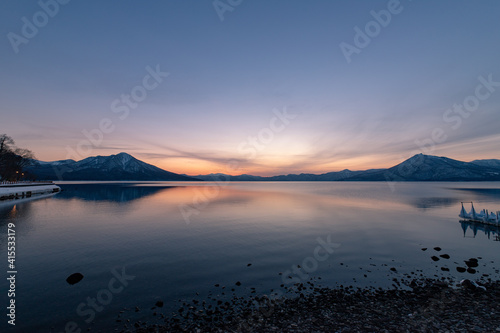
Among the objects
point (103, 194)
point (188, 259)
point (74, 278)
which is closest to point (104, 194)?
point (103, 194)

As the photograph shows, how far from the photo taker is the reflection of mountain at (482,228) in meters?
34.7

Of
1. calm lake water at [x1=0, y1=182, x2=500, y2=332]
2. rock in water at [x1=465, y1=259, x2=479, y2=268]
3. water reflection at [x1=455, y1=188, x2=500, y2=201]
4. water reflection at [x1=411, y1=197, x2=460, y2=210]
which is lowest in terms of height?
calm lake water at [x1=0, y1=182, x2=500, y2=332]

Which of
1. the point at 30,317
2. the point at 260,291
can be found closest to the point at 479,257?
the point at 260,291

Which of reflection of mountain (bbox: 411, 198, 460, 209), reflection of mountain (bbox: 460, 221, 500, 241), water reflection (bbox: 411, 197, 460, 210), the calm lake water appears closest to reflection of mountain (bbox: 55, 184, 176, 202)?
the calm lake water

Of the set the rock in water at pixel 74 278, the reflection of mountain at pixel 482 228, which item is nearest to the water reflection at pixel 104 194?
the rock in water at pixel 74 278

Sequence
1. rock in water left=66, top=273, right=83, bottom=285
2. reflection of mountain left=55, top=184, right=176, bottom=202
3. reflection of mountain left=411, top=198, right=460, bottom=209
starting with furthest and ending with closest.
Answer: reflection of mountain left=55, top=184, right=176, bottom=202 < reflection of mountain left=411, top=198, right=460, bottom=209 < rock in water left=66, top=273, right=83, bottom=285

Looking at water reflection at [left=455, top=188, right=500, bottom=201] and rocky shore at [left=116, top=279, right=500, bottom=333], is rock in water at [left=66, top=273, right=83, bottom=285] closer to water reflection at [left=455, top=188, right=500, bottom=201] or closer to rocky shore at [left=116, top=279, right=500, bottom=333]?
rocky shore at [left=116, top=279, right=500, bottom=333]

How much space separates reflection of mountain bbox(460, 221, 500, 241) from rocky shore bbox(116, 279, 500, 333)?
26.7 metres

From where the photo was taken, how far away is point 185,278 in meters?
18.4

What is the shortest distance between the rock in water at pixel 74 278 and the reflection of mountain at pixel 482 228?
5160 centimetres

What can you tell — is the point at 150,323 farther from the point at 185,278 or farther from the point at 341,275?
the point at 341,275

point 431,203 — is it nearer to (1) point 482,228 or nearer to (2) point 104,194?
(1) point 482,228

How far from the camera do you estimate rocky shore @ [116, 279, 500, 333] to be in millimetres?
11516

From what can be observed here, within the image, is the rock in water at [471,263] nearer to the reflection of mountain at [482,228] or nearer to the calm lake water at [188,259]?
the calm lake water at [188,259]
